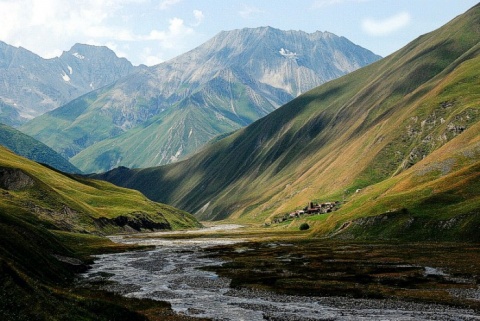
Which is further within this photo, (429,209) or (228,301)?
(429,209)

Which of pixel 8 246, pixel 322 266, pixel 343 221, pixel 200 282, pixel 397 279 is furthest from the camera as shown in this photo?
pixel 343 221

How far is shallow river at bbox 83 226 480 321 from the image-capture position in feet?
169

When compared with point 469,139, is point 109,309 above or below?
below

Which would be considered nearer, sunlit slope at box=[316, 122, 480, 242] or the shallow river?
the shallow river

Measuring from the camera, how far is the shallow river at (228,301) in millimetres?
51500

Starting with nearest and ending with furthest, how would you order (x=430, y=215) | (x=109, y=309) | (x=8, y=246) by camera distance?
(x=109, y=309) → (x=8, y=246) → (x=430, y=215)

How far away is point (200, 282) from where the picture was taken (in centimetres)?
7988

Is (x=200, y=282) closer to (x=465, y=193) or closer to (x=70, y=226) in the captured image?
(x=465, y=193)

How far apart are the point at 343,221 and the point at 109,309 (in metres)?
115

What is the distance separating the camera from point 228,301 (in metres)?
63.0

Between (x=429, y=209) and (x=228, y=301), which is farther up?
(x=429, y=209)

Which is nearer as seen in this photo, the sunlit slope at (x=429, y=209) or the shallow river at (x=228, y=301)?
the shallow river at (x=228, y=301)

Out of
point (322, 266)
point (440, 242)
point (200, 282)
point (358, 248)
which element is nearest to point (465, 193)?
point (440, 242)

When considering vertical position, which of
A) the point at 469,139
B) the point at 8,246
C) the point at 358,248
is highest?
the point at 469,139
